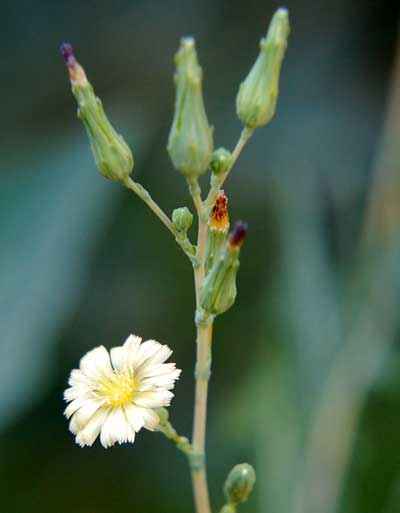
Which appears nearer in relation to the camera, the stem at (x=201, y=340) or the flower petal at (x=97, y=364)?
the stem at (x=201, y=340)

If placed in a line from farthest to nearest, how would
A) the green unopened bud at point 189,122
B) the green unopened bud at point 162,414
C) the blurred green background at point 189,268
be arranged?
the blurred green background at point 189,268 < the green unopened bud at point 162,414 < the green unopened bud at point 189,122

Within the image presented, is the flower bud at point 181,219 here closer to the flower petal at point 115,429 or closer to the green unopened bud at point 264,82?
the green unopened bud at point 264,82

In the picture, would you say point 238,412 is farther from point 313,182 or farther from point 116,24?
point 116,24

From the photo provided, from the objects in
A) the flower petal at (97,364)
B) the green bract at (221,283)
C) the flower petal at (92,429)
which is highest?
the green bract at (221,283)

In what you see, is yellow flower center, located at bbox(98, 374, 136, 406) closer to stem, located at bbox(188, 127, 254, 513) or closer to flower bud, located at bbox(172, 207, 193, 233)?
stem, located at bbox(188, 127, 254, 513)

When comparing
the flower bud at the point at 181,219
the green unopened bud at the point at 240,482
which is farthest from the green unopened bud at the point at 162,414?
the flower bud at the point at 181,219

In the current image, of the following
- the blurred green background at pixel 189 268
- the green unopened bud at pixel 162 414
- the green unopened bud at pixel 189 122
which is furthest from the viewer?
the blurred green background at pixel 189 268

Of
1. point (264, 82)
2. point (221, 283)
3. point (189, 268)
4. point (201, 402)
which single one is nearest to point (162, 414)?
point (201, 402)
